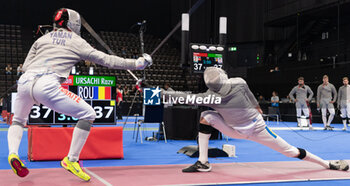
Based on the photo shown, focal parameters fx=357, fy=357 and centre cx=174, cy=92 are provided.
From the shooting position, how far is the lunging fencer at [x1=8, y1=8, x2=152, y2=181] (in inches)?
128

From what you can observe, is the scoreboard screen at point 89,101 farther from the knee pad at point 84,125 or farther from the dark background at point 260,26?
the dark background at point 260,26

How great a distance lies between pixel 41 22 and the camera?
21.7 m

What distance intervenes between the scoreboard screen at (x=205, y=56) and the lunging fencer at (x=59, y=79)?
228cm

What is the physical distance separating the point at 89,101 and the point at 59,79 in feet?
6.45

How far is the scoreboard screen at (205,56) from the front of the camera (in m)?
5.77

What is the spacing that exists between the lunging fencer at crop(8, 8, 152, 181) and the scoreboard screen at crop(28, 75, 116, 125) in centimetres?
189

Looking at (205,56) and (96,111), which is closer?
(96,111)

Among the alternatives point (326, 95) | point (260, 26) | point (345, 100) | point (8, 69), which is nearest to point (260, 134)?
point (326, 95)

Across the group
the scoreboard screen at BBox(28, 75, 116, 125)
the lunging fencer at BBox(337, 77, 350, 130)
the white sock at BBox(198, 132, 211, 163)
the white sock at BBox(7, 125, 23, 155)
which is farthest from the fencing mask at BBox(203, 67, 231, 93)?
the lunging fencer at BBox(337, 77, 350, 130)

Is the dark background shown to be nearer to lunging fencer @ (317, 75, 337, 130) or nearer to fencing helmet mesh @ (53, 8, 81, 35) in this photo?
lunging fencer @ (317, 75, 337, 130)

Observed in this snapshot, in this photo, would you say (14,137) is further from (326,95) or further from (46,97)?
(326,95)

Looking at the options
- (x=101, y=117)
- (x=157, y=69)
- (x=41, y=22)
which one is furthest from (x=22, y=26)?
(x=101, y=117)

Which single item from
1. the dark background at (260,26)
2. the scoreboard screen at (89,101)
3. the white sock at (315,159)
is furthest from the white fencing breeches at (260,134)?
the dark background at (260,26)

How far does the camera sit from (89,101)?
5.34m
